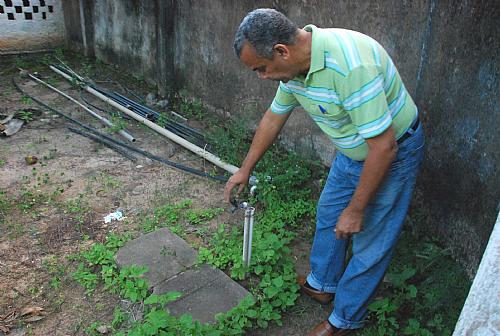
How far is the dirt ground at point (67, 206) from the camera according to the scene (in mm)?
3068

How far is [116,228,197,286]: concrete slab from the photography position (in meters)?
3.38

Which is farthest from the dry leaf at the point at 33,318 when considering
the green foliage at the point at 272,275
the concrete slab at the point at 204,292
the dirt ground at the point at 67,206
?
the concrete slab at the point at 204,292

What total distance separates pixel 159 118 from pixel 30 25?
476cm

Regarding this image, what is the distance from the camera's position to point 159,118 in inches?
240

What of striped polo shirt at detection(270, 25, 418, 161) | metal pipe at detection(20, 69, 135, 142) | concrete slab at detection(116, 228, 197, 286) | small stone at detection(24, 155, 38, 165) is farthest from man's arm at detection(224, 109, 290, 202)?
small stone at detection(24, 155, 38, 165)

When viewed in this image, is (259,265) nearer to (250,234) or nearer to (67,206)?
(250,234)

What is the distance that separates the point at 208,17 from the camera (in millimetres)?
5871

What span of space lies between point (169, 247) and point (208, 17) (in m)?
3.53

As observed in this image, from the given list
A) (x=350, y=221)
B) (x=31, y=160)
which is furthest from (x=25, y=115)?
(x=350, y=221)

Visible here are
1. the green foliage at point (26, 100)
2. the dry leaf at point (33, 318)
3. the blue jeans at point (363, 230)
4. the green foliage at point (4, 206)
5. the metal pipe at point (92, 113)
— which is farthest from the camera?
the green foliage at point (26, 100)

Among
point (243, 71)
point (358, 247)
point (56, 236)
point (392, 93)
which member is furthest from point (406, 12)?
point (56, 236)

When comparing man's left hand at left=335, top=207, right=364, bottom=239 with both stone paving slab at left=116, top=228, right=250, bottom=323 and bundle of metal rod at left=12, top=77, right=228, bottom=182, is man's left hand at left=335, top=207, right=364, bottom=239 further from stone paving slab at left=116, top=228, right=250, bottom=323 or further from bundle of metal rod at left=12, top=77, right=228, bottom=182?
bundle of metal rod at left=12, top=77, right=228, bottom=182

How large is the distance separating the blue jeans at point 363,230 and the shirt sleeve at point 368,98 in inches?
18.2

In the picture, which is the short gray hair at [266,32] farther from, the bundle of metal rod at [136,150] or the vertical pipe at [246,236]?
the bundle of metal rod at [136,150]
